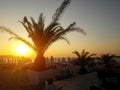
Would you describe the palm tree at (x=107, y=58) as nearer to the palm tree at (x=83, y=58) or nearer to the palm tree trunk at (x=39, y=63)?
the palm tree at (x=83, y=58)

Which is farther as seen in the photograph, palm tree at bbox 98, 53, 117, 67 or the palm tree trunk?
palm tree at bbox 98, 53, 117, 67

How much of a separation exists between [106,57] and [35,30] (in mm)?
10435

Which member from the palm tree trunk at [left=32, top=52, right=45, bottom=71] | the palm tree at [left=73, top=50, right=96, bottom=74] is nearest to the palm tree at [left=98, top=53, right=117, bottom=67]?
the palm tree at [left=73, top=50, right=96, bottom=74]

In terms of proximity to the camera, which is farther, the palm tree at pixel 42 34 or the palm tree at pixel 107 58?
the palm tree at pixel 107 58

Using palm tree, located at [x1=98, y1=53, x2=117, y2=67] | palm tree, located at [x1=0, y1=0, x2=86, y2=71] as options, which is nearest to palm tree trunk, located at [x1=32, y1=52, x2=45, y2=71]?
palm tree, located at [x1=0, y1=0, x2=86, y2=71]

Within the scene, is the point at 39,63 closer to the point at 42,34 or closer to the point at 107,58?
the point at 42,34

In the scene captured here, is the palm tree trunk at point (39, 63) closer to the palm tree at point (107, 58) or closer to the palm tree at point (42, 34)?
the palm tree at point (42, 34)

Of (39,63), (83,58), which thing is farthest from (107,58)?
(39,63)

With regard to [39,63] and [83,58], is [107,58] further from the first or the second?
[39,63]

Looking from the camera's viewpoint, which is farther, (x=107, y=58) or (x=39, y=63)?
(x=107, y=58)

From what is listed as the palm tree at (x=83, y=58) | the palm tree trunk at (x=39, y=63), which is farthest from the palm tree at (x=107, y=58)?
the palm tree trunk at (x=39, y=63)

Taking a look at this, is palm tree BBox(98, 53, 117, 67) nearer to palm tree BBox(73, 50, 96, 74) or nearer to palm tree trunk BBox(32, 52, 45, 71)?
palm tree BBox(73, 50, 96, 74)

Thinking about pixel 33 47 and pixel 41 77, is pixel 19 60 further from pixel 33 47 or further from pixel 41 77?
pixel 41 77

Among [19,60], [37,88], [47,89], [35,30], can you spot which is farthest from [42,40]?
[19,60]
